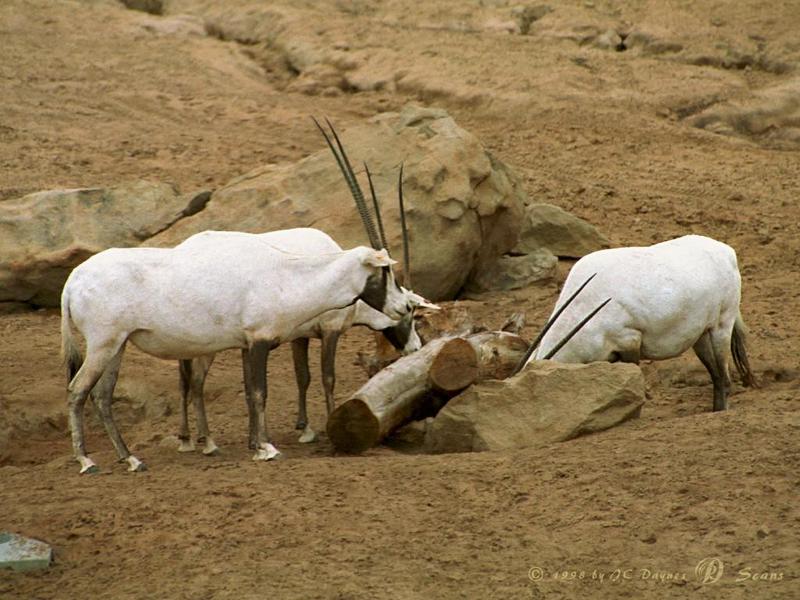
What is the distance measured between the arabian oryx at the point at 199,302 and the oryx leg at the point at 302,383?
655 mm

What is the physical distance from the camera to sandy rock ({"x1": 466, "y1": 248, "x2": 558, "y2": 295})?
12.6m

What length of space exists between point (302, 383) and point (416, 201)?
9.64ft

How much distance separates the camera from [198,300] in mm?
8023

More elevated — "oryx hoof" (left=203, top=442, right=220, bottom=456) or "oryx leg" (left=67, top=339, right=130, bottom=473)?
"oryx leg" (left=67, top=339, right=130, bottom=473)

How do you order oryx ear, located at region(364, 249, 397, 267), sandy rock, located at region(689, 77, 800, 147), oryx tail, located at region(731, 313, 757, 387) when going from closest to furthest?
oryx ear, located at region(364, 249, 397, 267) → oryx tail, located at region(731, 313, 757, 387) → sandy rock, located at region(689, 77, 800, 147)

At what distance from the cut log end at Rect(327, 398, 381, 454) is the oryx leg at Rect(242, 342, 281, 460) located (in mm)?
362

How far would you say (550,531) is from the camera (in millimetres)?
6582

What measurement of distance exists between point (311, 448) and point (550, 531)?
2396 mm

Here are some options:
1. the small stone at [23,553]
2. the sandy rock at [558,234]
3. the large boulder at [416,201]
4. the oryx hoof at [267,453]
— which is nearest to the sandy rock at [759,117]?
the sandy rock at [558,234]

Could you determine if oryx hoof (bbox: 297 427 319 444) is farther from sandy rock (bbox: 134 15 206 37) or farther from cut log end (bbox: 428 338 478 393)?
sandy rock (bbox: 134 15 206 37)

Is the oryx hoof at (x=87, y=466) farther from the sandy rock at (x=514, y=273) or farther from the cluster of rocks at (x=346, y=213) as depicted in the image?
the sandy rock at (x=514, y=273)

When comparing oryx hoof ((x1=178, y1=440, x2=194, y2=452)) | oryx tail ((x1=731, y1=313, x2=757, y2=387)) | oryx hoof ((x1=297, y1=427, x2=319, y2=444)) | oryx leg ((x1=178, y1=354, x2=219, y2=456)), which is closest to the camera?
oryx leg ((x1=178, y1=354, x2=219, y2=456))

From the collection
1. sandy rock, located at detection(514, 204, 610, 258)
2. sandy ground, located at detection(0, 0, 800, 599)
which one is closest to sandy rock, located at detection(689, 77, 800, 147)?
sandy ground, located at detection(0, 0, 800, 599)

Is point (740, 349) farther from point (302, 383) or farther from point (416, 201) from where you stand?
point (416, 201)
